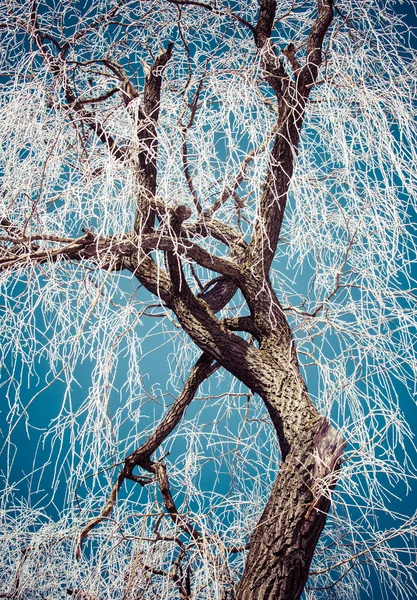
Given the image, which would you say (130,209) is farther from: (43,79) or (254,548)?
(254,548)

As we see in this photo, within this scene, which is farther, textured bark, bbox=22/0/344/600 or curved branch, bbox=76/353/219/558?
curved branch, bbox=76/353/219/558

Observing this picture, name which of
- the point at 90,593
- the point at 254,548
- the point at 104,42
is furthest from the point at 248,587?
the point at 104,42

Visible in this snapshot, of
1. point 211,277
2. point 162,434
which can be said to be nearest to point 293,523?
point 162,434

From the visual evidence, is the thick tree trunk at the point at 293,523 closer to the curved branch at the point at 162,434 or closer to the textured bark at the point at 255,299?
the textured bark at the point at 255,299

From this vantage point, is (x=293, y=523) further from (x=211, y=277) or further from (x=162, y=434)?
(x=211, y=277)


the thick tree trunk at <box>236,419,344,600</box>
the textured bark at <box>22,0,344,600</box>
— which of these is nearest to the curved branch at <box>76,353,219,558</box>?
the textured bark at <box>22,0,344,600</box>

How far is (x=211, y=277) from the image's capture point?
2059mm

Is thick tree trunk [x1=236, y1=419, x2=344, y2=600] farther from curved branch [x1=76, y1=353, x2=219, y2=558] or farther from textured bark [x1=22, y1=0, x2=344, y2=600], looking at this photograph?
curved branch [x1=76, y1=353, x2=219, y2=558]

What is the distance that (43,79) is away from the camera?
1.46 m

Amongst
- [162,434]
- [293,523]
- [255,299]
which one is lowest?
[293,523]

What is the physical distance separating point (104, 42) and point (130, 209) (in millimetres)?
662

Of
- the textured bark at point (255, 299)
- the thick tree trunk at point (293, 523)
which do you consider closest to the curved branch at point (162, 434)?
the textured bark at point (255, 299)

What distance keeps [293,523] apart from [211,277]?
0.82 m

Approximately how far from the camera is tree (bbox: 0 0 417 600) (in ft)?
4.86
